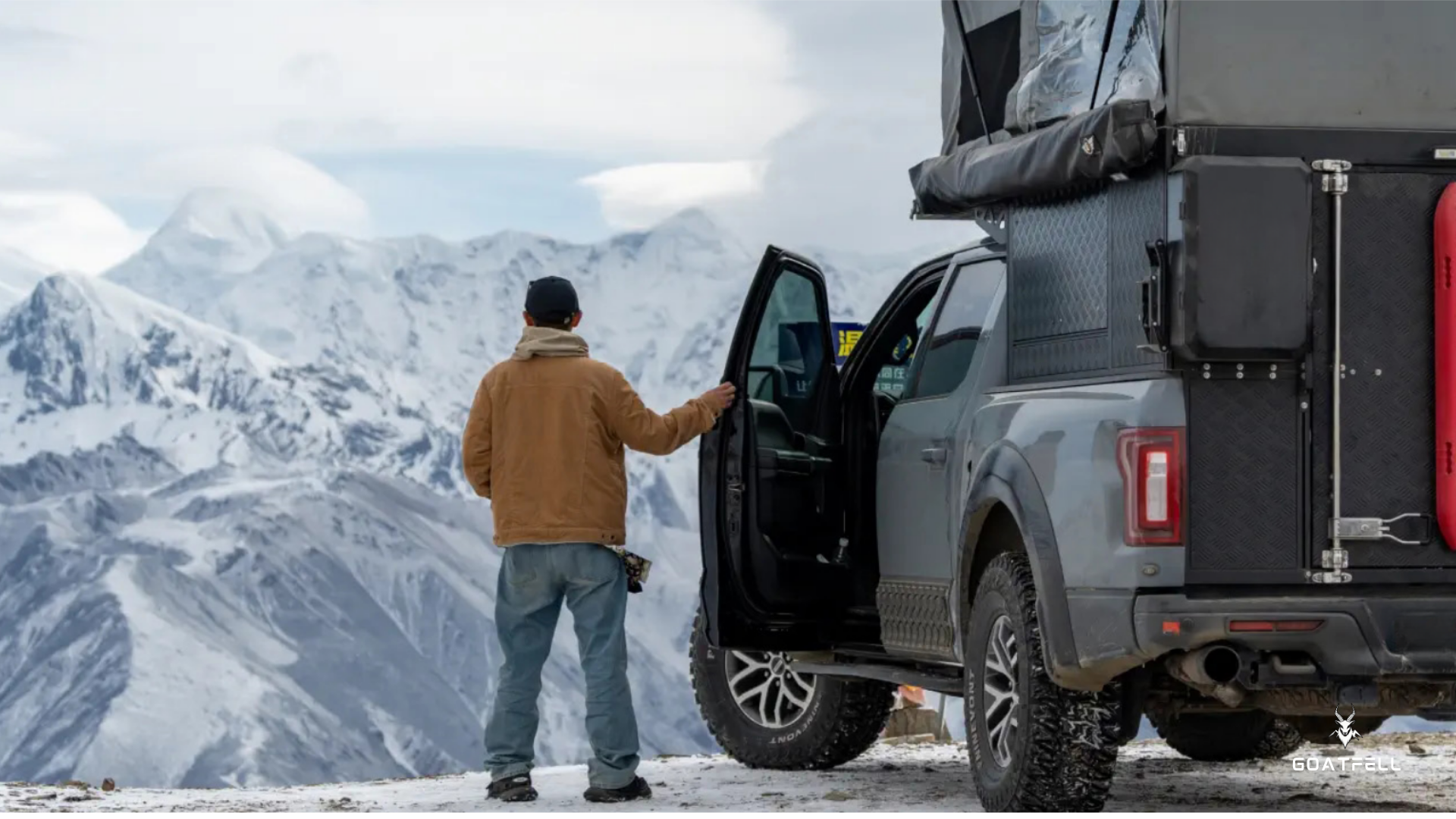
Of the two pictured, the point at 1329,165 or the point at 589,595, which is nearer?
the point at 1329,165

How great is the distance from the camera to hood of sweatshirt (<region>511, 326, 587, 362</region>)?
7.71 metres

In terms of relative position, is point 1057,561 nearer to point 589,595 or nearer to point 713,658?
point 589,595

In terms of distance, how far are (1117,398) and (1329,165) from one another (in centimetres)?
95

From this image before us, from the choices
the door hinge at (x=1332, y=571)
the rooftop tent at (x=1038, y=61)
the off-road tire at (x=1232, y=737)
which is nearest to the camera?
the door hinge at (x=1332, y=571)

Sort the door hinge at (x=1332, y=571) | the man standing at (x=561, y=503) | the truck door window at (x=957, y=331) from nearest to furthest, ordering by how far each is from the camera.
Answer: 1. the door hinge at (x=1332, y=571)
2. the man standing at (x=561, y=503)
3. the truck door window at (x=957, y=331)

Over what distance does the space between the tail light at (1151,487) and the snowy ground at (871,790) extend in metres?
1.67

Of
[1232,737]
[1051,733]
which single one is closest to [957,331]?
[1051,733]

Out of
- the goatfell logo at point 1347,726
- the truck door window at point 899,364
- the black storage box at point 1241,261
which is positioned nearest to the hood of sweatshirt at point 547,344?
the truck door window at point 899,364

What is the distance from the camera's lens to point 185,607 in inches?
7771

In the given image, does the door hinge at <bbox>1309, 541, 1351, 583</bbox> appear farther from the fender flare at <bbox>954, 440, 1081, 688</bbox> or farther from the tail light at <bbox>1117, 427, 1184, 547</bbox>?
the fender flare at <bbox>954, 440, 1081, 688</bbox>

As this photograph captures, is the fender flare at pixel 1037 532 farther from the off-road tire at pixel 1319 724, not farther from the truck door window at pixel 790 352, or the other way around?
the truck door window at pixel 790 352

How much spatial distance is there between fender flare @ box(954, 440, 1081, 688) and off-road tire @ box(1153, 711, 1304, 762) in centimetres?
274

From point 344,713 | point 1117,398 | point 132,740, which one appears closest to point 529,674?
point 1117,398

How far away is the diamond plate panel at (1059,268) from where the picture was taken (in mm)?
7016
